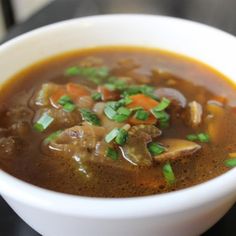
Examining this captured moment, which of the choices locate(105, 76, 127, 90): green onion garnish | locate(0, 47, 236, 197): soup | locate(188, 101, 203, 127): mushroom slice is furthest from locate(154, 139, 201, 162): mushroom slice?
locate(105, 76, 127, 90): green onion garnish

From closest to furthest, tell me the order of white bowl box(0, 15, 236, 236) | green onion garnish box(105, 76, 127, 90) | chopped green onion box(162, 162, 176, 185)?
white bowl box(0, 15, 236, 236) < chopped green onion box(162, 162, 176, 185) < green onion garnish box(105, 76, 127, 90)

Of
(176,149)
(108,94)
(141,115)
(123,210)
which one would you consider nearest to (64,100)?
(108,94)

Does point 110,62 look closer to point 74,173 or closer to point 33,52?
point 33,52

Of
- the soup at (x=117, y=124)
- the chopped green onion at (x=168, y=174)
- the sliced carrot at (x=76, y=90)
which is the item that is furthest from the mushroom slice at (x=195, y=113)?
the sliced carrot at (x=76, y=90)

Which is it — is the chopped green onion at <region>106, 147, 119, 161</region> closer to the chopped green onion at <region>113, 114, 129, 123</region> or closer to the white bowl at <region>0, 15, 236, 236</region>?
the chopped green onion at <region>113, 114, 129, 123</region>

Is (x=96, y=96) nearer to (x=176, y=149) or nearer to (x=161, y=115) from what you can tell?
(x=161, y=115)

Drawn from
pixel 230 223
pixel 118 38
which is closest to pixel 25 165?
pixel 230 223
